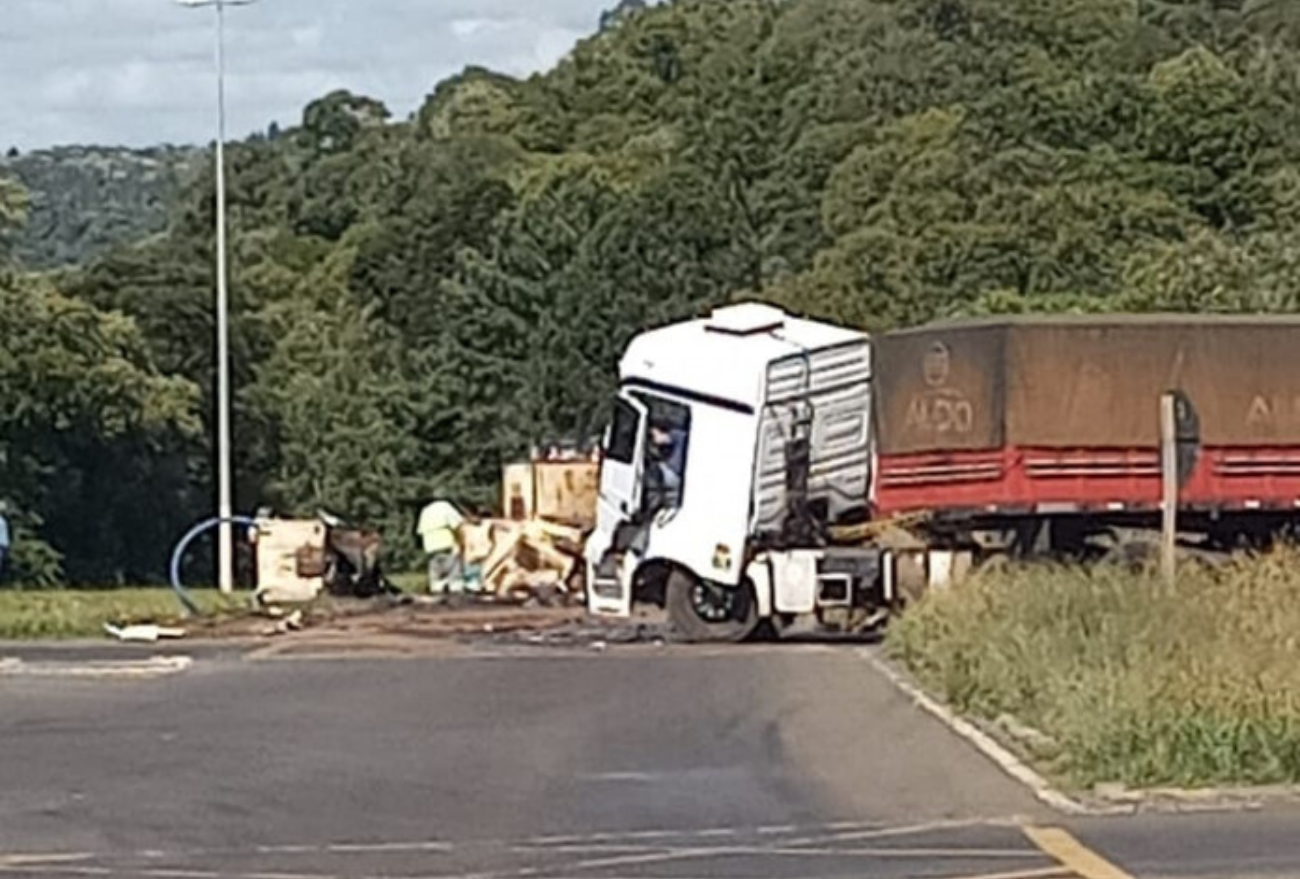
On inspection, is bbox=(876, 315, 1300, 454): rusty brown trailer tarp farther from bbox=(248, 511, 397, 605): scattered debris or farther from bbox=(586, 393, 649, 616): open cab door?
bbox=(248, 511, 397, 605): scattered debris

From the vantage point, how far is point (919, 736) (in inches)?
888

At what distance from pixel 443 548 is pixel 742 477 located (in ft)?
45.2

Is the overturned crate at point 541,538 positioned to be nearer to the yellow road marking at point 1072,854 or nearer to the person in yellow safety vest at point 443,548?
the person in yellow safety vest at point 443,548

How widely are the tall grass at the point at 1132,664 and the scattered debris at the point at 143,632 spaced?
10397 mm

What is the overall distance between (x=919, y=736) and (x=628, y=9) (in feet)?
439

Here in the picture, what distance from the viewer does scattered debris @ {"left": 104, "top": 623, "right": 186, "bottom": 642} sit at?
3922cm

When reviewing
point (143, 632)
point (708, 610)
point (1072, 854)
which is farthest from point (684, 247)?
point (1072, 854)

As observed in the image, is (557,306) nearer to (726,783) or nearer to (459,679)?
(459,679)

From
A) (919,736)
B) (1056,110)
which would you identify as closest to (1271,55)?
(1056,110)

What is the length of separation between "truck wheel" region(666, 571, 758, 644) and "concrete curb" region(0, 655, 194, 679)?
570 centimetres

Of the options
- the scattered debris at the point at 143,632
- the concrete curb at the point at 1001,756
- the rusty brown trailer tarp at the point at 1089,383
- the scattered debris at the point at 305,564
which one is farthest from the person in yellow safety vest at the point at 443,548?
the concrete curb at the point at 1001,756

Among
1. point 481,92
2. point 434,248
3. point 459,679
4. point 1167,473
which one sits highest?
point 481,92

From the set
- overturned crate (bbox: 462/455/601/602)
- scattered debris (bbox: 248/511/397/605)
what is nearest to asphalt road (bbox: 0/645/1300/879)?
overturned crate (bbox: 462/455/601/602)

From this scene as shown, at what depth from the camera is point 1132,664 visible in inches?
864
